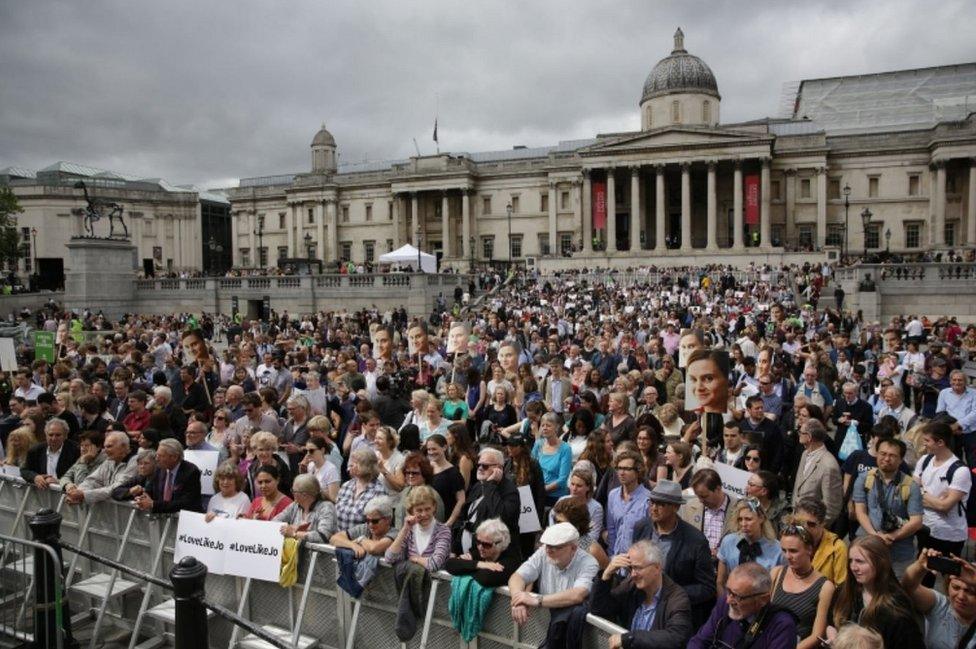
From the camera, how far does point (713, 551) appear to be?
616cm

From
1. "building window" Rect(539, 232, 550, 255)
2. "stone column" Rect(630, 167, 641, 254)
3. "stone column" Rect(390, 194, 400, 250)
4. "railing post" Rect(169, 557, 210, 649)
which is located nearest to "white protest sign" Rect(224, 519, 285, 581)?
"railing post" Rect(169, 557, 210, 649)

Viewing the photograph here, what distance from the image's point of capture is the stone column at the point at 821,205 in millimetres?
60656

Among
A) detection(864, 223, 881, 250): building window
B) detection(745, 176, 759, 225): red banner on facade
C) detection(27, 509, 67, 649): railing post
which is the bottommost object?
detection(27, 509, 67, 649): railing post

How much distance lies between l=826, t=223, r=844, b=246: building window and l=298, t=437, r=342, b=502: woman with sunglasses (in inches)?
2484

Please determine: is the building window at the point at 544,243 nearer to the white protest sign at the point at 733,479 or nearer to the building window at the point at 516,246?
the building window at the point at 516,246

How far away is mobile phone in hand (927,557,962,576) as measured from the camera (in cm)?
443

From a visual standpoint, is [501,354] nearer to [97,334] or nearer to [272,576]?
[272,576]

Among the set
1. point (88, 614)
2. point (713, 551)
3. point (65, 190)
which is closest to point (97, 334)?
point (88, 614)

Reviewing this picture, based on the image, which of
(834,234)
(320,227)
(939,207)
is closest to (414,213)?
(320,227)

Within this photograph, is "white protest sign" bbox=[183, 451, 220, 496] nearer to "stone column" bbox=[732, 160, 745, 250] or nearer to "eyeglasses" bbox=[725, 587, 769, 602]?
"eyeglasses" bbox=[725, 587, 769, 602]

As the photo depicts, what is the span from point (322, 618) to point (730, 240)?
208ft

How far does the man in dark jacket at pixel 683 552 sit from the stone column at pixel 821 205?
61.5 m

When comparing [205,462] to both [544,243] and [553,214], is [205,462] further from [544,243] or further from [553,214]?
[544,243]

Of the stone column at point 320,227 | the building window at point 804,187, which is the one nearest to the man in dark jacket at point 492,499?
the building window at point 804,187
